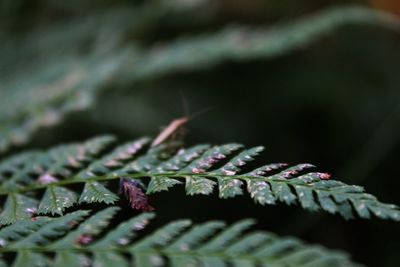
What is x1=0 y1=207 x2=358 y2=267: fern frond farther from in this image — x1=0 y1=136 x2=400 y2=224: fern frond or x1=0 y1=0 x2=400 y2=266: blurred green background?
x1=0 y1=0 x2=400 y2=266: blurred green background

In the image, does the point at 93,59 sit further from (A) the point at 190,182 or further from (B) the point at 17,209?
(A) the point at 190,182

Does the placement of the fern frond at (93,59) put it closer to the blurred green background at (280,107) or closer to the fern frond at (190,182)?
the blurred green background at (280,107)

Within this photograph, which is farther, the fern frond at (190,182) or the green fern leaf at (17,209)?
the green fern leaf at (17,209)

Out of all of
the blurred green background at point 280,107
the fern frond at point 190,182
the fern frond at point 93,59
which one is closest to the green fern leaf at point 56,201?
the fern frond at point 190,182

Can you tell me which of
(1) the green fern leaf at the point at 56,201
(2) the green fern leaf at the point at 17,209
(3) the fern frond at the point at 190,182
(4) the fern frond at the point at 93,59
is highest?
(4) the fern frond at the point at 93,59

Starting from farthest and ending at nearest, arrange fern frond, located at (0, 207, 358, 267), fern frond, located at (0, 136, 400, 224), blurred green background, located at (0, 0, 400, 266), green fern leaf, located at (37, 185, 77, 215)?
blurred green background, located at (0, 0, 400, 266)
green fern leaf, located at (37, 185, 77, 215)
fern frond, located at (0, 136, 400, 224)
fern frond, located at (0, 207, 358, 267)

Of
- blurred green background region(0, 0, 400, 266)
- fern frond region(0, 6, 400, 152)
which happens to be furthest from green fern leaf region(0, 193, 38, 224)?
blurred green background region(0, 0, 400, 266)

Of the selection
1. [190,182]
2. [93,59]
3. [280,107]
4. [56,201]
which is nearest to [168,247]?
[190,182]
